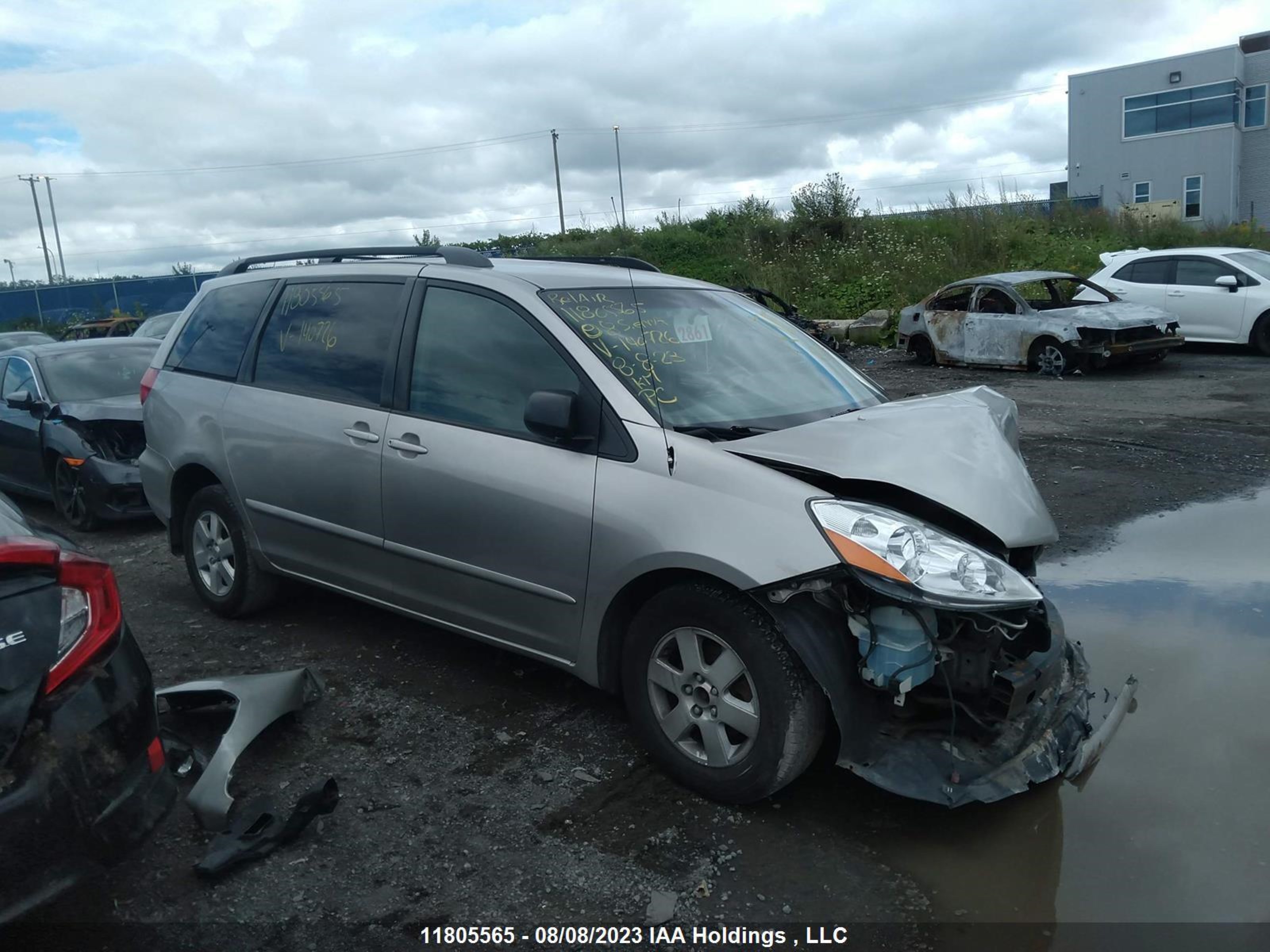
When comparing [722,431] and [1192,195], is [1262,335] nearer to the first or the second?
[722,431]

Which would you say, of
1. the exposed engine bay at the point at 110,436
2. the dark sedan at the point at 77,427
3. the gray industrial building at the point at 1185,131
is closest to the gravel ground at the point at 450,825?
the dark sedan at the point at 77,427

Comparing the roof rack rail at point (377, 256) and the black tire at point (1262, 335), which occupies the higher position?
the roof rack rail at point (377, 256)

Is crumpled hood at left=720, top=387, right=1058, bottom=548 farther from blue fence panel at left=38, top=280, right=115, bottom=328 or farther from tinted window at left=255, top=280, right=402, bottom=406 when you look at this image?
blue fence panel at left=38, top=280, right=115, bottom=328

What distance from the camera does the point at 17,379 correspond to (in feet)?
29.0

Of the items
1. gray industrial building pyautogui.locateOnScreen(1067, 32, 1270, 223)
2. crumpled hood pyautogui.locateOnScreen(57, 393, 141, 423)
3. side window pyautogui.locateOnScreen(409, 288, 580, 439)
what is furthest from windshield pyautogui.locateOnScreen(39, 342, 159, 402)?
gray industrial building pyautogui.locateOnScreen(1067, 32, 1270, 223)

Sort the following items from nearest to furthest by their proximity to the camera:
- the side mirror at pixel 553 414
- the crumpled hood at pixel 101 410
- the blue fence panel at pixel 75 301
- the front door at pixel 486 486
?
the side mirror at pixel 553 414 → the front door at pixel 486 486 → the crumpled hood at pixel 101 410 → the blue fence panel at pixel 75 301

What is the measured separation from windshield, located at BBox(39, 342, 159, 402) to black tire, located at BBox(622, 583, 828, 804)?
664 centimetres

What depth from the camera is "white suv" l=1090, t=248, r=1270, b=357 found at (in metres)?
14.7

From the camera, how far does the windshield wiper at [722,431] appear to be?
3.63 metres

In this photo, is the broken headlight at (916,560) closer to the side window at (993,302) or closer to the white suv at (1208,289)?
the side window at (993,302)

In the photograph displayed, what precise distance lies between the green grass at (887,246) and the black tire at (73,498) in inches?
643

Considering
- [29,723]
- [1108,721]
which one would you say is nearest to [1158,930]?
[1108,721]

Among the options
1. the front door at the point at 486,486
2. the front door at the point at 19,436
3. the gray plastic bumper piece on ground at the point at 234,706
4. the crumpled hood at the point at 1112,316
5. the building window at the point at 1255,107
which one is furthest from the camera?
the building window at the point at 1255,107

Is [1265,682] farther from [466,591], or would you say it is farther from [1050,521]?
[466,591]
